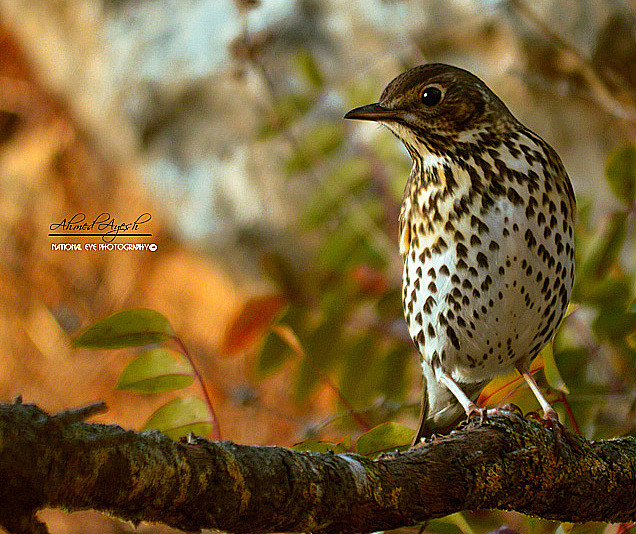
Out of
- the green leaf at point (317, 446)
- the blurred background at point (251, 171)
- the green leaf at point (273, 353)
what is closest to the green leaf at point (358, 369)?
the blurred background at point (251, 171)

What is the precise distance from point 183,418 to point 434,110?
0.79 metres

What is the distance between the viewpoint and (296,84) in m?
3.83

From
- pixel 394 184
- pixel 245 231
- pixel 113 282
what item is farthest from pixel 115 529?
pixel 394 184

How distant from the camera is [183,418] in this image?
1173 mm

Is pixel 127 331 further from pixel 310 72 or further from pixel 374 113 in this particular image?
pixel 310 72

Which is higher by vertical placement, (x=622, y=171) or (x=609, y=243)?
(x=622, y=171)

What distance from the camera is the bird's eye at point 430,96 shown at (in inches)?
58.2

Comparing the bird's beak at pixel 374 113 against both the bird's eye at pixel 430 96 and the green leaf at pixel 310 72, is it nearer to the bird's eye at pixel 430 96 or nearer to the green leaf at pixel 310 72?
the bird's eye at pixel 430 96

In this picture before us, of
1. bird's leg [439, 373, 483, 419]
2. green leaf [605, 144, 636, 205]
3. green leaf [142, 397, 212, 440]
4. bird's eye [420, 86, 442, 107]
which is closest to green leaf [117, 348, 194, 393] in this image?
green leaf [142, 397, 212, 440]

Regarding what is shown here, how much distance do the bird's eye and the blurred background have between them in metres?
0.57

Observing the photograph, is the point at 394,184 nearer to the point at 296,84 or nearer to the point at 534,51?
the point at 534,51

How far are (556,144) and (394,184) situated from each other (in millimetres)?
1744

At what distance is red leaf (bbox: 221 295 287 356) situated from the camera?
6.74ft

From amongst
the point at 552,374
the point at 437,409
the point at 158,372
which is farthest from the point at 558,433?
the point at 158,372
